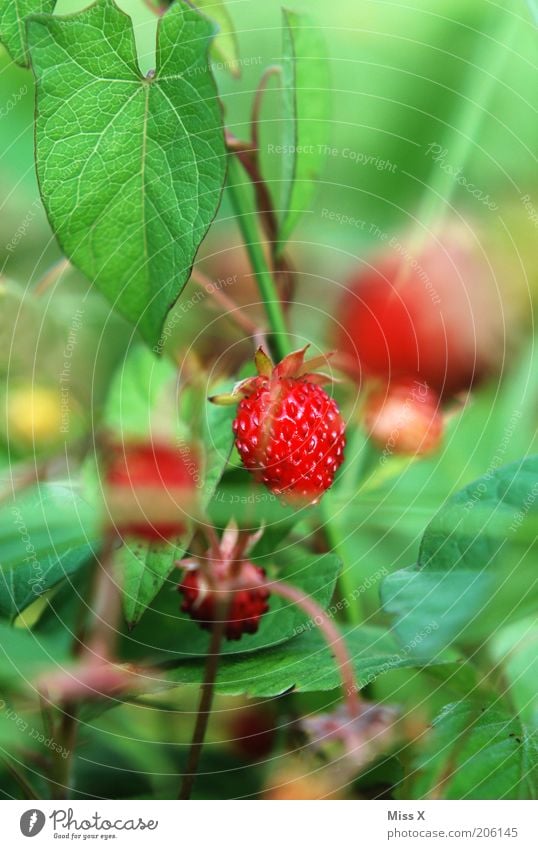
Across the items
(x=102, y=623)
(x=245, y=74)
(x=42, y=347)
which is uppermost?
(x=245, y=74)

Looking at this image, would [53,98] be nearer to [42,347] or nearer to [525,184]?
[42,347]

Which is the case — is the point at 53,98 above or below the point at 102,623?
above

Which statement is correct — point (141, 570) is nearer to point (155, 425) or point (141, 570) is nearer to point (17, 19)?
point (155, 425)

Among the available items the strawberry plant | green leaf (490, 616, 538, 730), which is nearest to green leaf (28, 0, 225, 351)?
the strawberry plant

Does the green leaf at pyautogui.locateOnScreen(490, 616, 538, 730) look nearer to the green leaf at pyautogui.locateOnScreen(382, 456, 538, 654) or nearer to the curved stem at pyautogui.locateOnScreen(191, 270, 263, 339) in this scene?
the green leaf at pyautogui.locateOnScreen(382, 456, 538, 654)

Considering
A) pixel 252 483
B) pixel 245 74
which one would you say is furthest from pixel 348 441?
pixel 245 74

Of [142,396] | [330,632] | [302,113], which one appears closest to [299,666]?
[330,632]

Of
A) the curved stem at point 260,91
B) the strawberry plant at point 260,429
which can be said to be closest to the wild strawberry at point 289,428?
the strawberry plant at point 260,429
